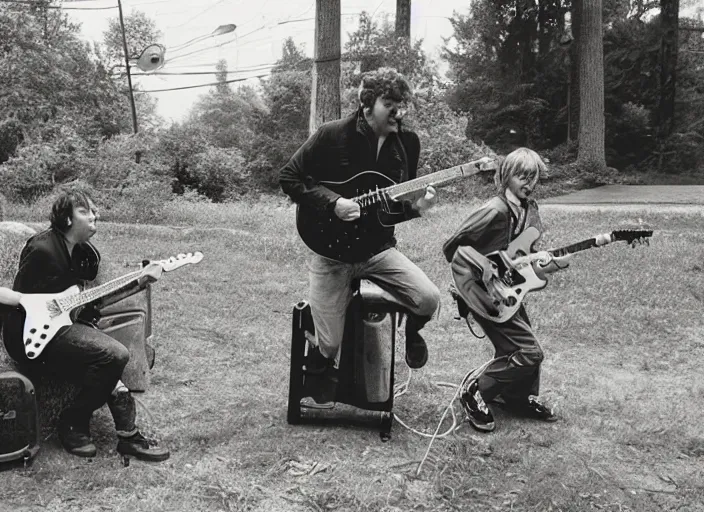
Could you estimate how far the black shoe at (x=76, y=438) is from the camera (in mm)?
4363

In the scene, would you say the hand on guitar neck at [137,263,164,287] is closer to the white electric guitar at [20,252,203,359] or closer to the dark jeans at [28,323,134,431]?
the white electric guitar at [20,252,203,359]

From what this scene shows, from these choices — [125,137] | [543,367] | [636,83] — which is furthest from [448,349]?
[636,83]

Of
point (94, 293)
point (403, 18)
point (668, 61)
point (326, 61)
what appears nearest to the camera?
point (94, 293)

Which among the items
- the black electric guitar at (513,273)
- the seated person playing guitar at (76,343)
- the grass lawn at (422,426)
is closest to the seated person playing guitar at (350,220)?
the black electric guitar at (513,273)

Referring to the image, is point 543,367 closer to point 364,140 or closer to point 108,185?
point 364,140

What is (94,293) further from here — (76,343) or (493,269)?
(493,269)

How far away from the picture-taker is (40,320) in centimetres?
422

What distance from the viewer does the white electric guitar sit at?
4.19m

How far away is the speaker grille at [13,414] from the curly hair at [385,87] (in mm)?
2613

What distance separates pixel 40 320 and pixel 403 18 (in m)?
20.8

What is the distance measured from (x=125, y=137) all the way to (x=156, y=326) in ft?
45.3

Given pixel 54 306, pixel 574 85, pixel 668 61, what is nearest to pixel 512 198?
pixel 54 306

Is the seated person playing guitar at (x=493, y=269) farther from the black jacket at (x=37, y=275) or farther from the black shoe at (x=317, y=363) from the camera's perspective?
the black jacket at (x=37, y=275)

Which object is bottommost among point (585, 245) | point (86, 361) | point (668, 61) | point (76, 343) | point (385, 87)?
point (86, 361)
